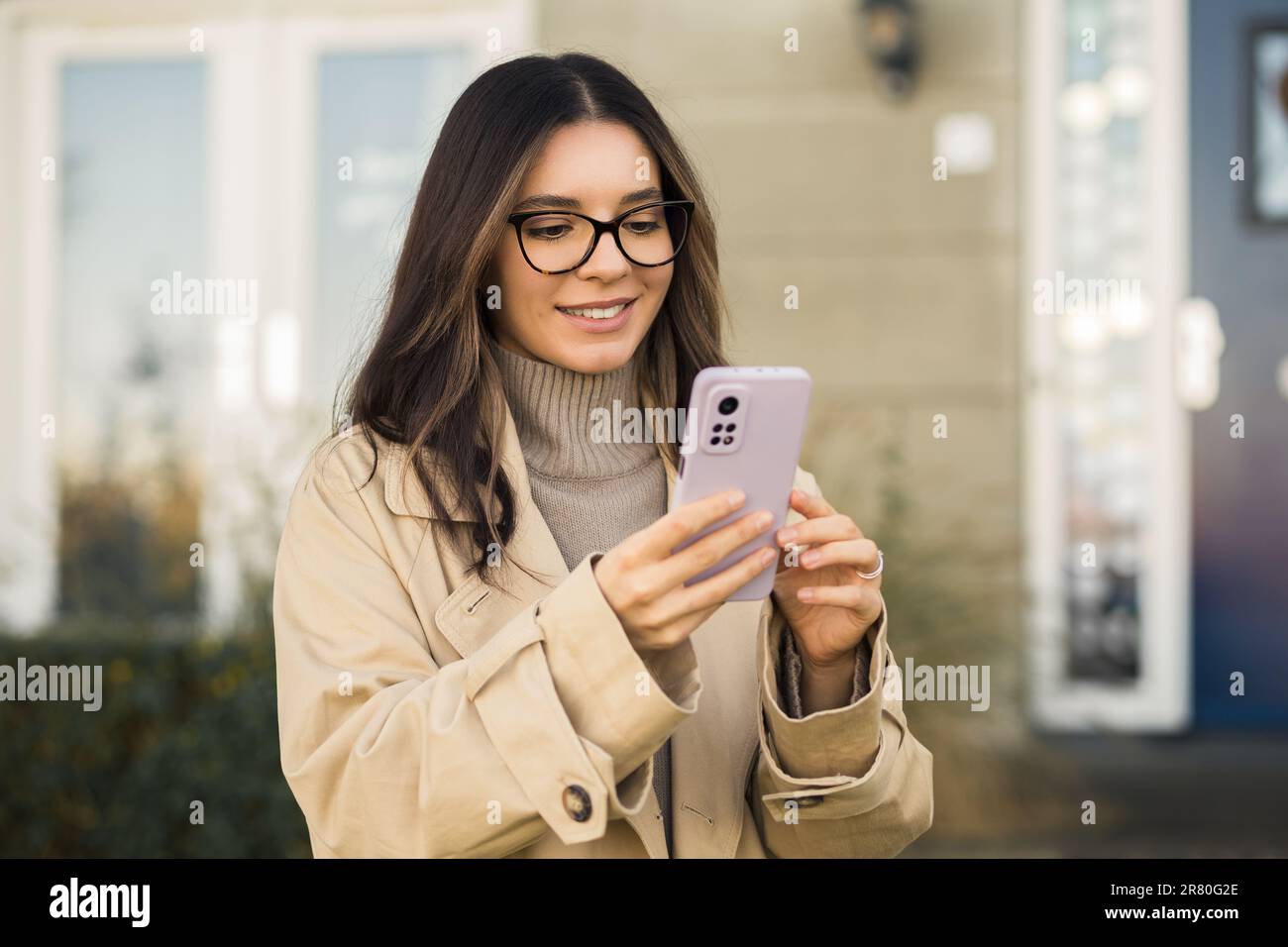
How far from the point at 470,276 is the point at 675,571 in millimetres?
658

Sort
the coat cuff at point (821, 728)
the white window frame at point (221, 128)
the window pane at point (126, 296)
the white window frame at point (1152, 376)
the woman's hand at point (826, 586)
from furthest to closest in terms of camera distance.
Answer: the white window frame at point (221, 128) → the window pane at point (126, 296) → the white window frame at point (1152, 376) → the coat cuff at point (821, 728) → the woman's hand at point (826, 586)

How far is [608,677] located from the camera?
153cm

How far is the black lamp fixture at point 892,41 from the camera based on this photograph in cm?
529

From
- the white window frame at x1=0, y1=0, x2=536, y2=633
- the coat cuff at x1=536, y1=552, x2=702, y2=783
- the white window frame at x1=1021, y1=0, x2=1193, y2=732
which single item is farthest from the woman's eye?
the white window frame at x1=0, y1=0, x2=536, y2=633

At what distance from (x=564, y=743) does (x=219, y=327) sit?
4604 mm

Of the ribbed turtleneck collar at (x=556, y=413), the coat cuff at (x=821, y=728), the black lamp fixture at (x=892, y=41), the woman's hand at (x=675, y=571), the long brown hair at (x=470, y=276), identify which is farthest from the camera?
the black lamp fixture at (x=892, y=41)

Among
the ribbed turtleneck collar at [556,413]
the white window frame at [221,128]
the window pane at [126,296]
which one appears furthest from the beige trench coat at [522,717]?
the white window frame at [221,128]

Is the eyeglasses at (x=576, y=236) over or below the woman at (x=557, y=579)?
over

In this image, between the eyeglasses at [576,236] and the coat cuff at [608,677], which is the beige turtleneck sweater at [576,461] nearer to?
the eyeglasses at [576,236]

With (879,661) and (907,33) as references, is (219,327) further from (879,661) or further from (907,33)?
(879,661)

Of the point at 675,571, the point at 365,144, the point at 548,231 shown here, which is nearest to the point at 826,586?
the point at 675,571

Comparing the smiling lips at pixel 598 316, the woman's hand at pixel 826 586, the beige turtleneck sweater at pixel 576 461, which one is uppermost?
the smiling lips at pixel 598 316

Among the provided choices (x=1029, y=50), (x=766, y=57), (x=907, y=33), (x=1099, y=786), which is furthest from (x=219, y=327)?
(x=1099, y=786)

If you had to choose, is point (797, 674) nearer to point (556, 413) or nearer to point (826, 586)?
point (826, 586)
